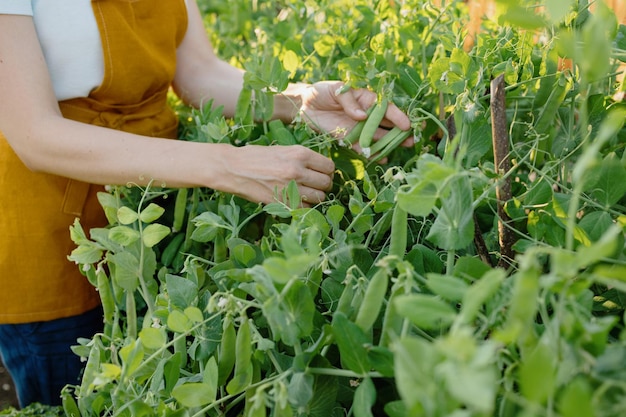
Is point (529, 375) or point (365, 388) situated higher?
point (529, 375)

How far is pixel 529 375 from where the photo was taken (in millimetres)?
415

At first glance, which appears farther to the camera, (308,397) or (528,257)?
(308,397)

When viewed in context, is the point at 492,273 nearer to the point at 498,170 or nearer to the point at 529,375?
the point at 529,375

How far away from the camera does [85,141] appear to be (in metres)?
1.11

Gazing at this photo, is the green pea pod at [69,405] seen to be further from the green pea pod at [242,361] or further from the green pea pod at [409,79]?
the green pea pod at [409,79]

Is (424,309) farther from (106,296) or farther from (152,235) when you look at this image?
(106,296)

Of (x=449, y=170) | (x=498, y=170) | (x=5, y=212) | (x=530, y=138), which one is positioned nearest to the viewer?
(x=449, y=170)

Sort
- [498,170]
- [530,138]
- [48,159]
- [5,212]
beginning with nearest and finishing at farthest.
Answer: [498,170] < [530,138] < [48,159] < [5,212]

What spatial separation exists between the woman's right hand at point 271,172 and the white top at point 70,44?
0.40 m

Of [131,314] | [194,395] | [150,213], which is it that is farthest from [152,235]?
[194,395]

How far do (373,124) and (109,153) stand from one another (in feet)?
1.39

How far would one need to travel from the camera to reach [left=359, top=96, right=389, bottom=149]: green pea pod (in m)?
1.05

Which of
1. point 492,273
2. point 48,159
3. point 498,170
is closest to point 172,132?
point 48,159

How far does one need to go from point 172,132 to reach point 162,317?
2.48 ft
